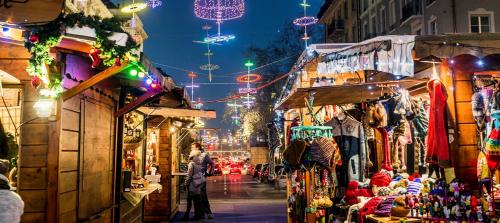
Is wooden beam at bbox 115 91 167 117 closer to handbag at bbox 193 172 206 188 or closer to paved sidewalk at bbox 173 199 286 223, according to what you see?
handbag at bbox 193 172 206 188

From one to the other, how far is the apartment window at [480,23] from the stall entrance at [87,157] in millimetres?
21020

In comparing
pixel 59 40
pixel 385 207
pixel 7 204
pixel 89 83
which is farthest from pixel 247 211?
pixel 7 204

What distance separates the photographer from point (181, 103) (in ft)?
38.5

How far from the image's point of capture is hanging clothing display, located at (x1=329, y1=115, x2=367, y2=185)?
8.22 m

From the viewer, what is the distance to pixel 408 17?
27.9 meters

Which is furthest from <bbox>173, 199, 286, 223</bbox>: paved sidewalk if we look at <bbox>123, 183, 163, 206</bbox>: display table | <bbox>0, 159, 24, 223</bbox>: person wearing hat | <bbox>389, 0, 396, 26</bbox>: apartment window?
<bbox>389, 0, 396, 26</bbox>: apartment window

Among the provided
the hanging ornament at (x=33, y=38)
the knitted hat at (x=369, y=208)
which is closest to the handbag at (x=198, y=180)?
the knitted hat at (x=369, y=208)

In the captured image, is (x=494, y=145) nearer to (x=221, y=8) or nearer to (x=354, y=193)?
(x=354, y=193)

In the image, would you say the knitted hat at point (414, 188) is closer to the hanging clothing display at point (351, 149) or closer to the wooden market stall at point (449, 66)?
the wooden market stall at point (449, 66)

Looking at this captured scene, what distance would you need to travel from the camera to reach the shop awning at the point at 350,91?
7207 millimetres

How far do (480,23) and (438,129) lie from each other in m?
21.2

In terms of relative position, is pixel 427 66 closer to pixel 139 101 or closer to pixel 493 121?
pixel 493 121

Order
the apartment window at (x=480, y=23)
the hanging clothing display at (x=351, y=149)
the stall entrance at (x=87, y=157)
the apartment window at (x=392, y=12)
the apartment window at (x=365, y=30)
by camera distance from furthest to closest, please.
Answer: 1. the apartment window at (x=365, y=30)
2. the apartment window at (x=392, y=12)
3. the apartment window at (x=480, y=23)
4. the hanging clothing display at (x=351, y=149)
5. the stall entrance at (x=87, y=157)

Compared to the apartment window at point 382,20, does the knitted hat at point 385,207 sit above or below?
below
